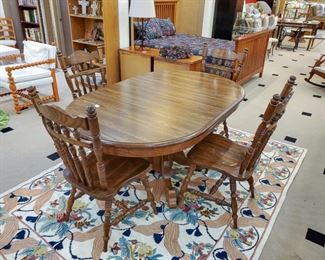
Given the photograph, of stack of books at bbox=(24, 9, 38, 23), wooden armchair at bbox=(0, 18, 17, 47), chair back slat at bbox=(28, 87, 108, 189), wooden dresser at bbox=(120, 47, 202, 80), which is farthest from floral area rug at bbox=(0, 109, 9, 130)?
stack of books at bbox=(24, 9, 38, 23)

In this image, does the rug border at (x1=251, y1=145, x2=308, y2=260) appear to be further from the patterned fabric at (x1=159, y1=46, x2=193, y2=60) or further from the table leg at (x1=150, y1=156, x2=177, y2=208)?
the patterned fabric at (x1=159, y1=46, x2=193, y2=60)

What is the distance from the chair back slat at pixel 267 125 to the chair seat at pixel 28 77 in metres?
2.99

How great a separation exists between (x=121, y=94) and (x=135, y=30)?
2595 millimetres

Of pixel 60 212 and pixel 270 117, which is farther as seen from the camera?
pixel 60 212

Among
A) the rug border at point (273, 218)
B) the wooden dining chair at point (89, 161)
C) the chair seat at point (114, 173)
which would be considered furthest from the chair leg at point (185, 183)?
the rug border at point (273, 218)

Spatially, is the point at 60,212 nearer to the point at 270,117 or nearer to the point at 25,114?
the point at 270,117

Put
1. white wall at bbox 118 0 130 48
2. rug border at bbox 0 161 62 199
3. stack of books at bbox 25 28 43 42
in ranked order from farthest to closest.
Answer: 1. stack of books at bbox 25 28 43 42
2. white wall at bbox 118 0 130 48
3. rug border at bbox 0 161 62 199

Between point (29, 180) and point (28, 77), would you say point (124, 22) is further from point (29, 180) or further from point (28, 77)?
point (29, 180)

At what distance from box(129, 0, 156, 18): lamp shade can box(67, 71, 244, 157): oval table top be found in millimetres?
1312

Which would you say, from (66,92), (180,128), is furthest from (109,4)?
(180,128)

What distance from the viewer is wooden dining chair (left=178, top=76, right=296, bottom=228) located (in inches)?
55.5

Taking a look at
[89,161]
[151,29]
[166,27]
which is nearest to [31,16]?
[151,29]

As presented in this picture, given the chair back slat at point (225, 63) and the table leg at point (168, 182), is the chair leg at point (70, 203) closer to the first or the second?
the table leg at point (168, 182)

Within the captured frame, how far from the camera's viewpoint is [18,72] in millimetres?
3514
